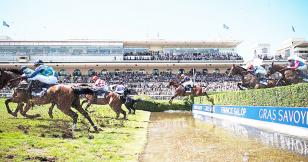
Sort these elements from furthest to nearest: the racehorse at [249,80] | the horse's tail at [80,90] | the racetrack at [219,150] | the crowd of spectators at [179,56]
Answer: the crowd of spectators at [179,56] < the racehorse at [249,80] < the horse's tail at [80,90] < the racetrack at [219,150]

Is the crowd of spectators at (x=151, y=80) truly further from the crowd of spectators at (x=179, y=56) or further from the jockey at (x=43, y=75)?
the jockey at (x=43, y=75)

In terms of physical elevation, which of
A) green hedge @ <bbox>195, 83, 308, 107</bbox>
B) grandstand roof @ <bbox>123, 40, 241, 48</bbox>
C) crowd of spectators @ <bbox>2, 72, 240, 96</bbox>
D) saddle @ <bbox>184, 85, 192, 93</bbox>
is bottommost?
crowd of spectators @ <bbox>2, 72, 240, 96</bbox>

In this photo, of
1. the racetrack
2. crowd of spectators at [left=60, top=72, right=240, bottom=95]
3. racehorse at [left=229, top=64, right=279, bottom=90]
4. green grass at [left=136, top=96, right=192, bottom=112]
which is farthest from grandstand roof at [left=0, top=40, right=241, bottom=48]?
the racetrack

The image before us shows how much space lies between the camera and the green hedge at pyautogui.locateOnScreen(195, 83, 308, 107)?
436 inches

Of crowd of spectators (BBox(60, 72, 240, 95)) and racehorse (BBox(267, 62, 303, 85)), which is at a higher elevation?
racehorse (BBox(267, 62, 303, 85))

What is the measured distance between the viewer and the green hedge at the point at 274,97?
11.1m

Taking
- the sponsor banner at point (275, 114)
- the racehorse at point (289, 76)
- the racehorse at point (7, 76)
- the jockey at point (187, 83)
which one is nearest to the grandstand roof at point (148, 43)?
the jockey at point (187, 83)

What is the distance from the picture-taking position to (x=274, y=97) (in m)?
13.2

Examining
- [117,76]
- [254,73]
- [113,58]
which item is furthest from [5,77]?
[113,58]

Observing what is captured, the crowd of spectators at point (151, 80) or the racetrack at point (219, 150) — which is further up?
the racetrack at point (219, 150)

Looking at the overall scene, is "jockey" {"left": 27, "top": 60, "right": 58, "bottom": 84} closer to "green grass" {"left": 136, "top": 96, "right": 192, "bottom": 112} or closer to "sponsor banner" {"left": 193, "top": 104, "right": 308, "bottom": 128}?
"sponsor banner" {"left": 193, "top": 104, "right": 308, "bottom": 128}

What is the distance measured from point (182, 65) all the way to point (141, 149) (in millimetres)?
50262

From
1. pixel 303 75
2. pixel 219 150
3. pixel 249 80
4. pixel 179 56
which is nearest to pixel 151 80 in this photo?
pixel 179 56

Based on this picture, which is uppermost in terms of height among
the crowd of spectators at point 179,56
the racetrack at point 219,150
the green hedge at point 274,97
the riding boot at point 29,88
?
the crowd of spectators at point 179,56
